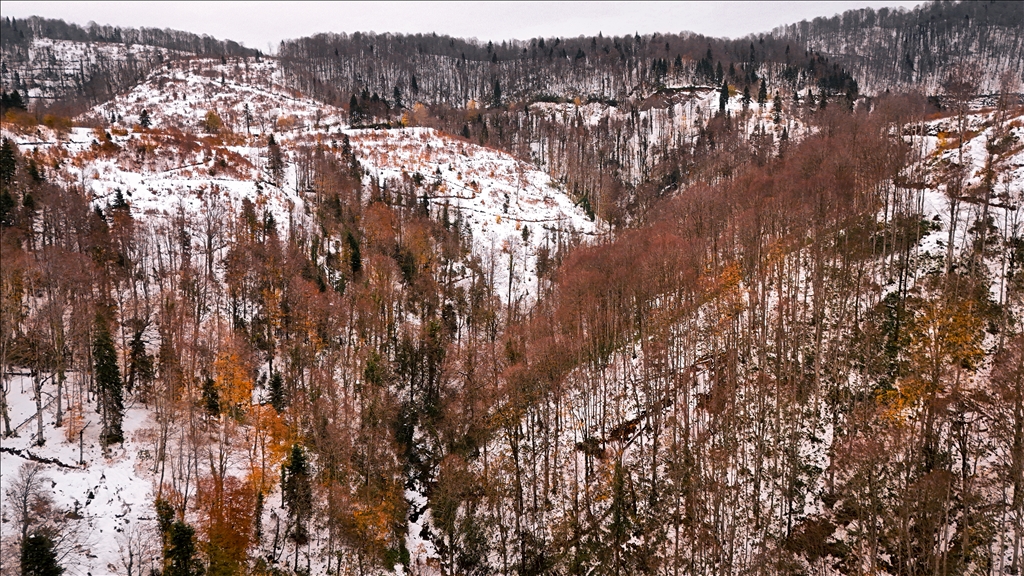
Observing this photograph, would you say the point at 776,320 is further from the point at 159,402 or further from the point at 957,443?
the point at 159,402

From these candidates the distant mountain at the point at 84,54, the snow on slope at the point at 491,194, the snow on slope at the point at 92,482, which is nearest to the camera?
the snow on slope at the point at 92,482

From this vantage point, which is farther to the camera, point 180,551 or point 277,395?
point 277,395

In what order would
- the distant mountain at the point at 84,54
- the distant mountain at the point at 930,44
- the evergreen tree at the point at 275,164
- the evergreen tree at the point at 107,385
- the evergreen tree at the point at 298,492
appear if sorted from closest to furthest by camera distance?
the evergreen tree at the point at 107,385, the evergreen tree at the point at 298,492, the evergreen tree at the point at 275,164, the distant mountain at the point at 84,54, the distant mountain at the point at 930,44

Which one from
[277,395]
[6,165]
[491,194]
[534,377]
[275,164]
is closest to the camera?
[534,377]

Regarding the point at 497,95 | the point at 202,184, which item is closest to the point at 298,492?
the point at 202,184

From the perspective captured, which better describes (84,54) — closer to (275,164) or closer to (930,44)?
(275,164)

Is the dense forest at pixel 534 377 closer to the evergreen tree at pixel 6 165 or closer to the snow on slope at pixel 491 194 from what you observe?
the evergreen tree at pixel 6 165

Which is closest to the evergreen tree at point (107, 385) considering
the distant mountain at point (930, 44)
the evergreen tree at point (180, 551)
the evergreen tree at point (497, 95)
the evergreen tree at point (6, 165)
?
the evergreen tree at point (180, 551)

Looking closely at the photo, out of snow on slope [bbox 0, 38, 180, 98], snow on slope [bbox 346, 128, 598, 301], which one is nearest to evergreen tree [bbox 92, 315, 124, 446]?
snow on slope [bbox 346, 128, 598, 301]

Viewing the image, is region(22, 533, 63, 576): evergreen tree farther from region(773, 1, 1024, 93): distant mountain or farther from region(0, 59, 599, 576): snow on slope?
region(773, 1, 1024, 93): distant mountain
